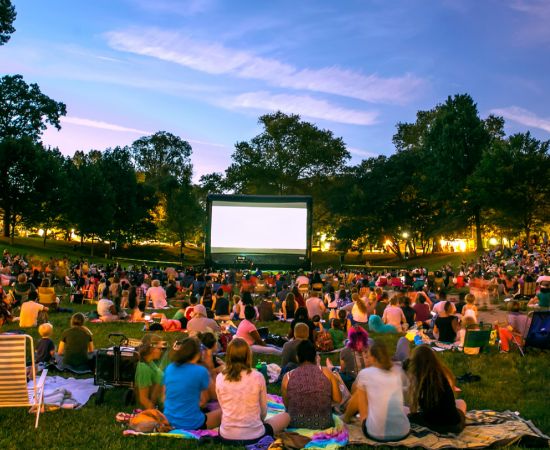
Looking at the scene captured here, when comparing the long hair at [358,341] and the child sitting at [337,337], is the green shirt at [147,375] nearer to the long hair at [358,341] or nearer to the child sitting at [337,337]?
the long hair at [358,341]

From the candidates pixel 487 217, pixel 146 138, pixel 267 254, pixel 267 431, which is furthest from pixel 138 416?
pixel 146 138

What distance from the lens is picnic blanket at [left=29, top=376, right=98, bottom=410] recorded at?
6.05 meters

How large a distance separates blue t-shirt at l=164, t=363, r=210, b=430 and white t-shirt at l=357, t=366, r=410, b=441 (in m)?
1.45

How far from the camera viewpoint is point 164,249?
54.7 m

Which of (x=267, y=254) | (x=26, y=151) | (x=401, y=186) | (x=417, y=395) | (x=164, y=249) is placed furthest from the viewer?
(x=164, y=249)

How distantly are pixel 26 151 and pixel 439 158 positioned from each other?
31.1m

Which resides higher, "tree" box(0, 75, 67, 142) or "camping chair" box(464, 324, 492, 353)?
"tree" box(0, 75, 67, 142)

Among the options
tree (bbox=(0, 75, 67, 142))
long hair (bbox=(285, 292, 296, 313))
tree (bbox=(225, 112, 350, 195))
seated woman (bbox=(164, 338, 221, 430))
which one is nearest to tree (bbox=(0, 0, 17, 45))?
tree (bbox=(0, 75, 67, 142))

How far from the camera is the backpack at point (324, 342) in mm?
9125

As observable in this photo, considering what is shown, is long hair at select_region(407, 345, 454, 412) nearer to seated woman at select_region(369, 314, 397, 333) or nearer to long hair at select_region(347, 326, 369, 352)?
long hair at select_region(347, 326, 369, 352)

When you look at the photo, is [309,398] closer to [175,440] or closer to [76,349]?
[175,440]

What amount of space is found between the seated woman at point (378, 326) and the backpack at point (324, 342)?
2.33 meters

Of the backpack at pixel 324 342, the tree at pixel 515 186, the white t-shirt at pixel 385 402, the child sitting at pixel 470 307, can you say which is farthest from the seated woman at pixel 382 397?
the tree at pixel 515 186

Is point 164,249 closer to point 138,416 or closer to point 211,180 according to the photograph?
point 211,180
